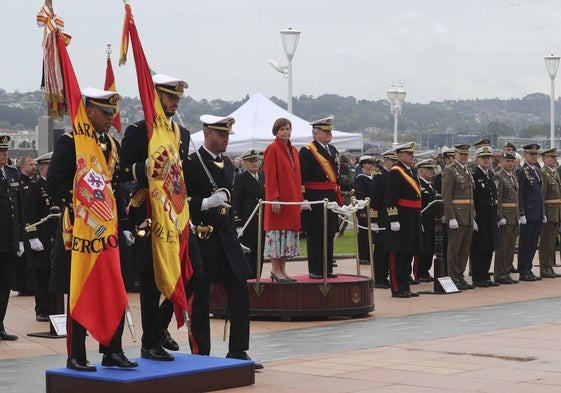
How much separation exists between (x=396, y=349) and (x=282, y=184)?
3.22m

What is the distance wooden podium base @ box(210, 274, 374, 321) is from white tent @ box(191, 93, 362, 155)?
13473mm

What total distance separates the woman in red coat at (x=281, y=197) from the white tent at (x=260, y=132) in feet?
44.2

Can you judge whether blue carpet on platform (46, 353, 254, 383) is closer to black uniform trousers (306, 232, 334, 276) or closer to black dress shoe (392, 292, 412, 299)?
black uniform trousers (306, 232, 334, 276)

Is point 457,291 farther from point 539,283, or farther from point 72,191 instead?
point 72,191

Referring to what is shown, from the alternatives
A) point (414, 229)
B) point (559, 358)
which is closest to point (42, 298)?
point (414, 229)

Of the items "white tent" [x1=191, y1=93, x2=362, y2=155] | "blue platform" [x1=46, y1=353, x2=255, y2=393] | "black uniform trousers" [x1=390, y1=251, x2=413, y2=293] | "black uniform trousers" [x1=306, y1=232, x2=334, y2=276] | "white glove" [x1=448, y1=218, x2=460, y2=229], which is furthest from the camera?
"white tent" [x1=191, y1=93, x2=362, y2=155]

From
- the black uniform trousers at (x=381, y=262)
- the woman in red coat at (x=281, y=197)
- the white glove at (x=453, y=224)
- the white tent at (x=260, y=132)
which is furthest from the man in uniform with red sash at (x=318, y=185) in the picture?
the white tent at (x=260, y=132)

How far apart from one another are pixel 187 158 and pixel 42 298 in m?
5.23

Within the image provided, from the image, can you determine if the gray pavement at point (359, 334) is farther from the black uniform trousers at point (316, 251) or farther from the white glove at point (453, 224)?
the white glove at point (453, 224)

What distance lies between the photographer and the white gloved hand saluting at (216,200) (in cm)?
972

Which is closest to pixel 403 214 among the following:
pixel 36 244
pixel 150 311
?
pixel 36 244

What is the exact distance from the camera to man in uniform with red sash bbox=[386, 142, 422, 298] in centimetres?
1689

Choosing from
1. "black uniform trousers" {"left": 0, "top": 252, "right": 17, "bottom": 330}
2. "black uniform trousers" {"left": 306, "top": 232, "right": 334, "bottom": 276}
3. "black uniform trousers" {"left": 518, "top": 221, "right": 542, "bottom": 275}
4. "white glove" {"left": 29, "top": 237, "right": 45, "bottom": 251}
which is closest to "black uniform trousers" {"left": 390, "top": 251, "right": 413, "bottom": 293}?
"black uniform trousers" {"left": 306, "top": 232, "right": 334, "bottom": 276}

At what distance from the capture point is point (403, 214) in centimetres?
1702
